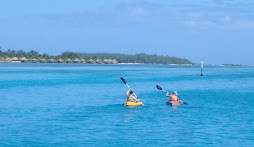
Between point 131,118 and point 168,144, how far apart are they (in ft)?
35.7

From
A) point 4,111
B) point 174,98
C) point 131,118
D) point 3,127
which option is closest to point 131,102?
point 174,98

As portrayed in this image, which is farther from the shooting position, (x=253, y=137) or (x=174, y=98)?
(x=174, y=98)

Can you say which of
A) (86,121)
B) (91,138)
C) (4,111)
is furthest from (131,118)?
(4,111)

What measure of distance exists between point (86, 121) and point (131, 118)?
4.25 meters

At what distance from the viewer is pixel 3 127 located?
3266 centimetres

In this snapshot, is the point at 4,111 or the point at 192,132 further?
the point at 4,111

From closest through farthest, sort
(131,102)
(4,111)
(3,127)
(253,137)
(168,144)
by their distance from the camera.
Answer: (168,144), (253,137), (3,127), (4,111), (131,102)

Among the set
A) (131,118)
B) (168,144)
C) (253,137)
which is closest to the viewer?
(168,144)

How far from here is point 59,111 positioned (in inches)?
1699

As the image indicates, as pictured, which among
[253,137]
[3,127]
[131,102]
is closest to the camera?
[253,137]

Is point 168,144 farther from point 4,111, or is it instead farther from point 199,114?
point 4,111

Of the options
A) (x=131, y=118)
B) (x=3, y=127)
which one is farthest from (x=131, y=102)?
(x=3, y=127)

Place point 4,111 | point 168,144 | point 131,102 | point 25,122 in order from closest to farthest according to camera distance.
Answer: point 168,144 → point 25,122 → point 4,111 → point 131,102

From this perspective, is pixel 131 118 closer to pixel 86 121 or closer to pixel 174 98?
pixel 86 121
